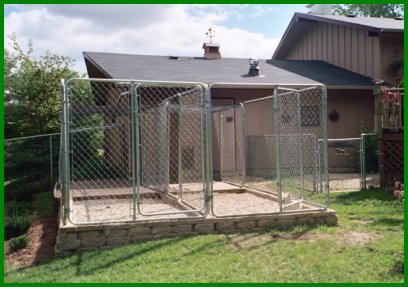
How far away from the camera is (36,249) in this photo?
5953mm

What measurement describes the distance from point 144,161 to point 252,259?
493 centimetres

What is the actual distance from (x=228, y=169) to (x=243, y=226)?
206 inches

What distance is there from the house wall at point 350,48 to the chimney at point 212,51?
14.8 ft

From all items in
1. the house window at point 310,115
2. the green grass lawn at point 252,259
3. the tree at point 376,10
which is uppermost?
the tree at point 376,10

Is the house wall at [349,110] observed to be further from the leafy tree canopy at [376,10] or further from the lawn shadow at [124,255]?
the leafy tree canopy at [376,10]

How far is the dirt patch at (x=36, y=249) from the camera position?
544 cm

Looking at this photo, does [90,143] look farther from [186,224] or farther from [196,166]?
[186,224]

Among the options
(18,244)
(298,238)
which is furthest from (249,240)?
(18,244)

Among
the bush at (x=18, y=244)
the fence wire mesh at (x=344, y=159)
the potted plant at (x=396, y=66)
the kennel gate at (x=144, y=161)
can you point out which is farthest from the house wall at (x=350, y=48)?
the bush at (x=18, y=244)

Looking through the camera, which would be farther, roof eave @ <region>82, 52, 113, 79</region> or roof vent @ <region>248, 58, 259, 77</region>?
roof vent @ <region>248, 58, 259, 77</region>

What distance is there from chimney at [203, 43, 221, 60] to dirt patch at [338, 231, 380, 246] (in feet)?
39.7

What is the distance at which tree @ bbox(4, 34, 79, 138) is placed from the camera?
50.6 feet

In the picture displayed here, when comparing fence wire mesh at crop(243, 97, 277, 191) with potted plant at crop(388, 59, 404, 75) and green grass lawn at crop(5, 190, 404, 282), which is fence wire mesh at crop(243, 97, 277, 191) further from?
potted plant at crop(388, 59, 404, 75)

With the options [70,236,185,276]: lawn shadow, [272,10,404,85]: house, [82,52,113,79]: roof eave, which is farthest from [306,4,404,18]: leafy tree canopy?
[70,236,185,276]: lawn shadow
